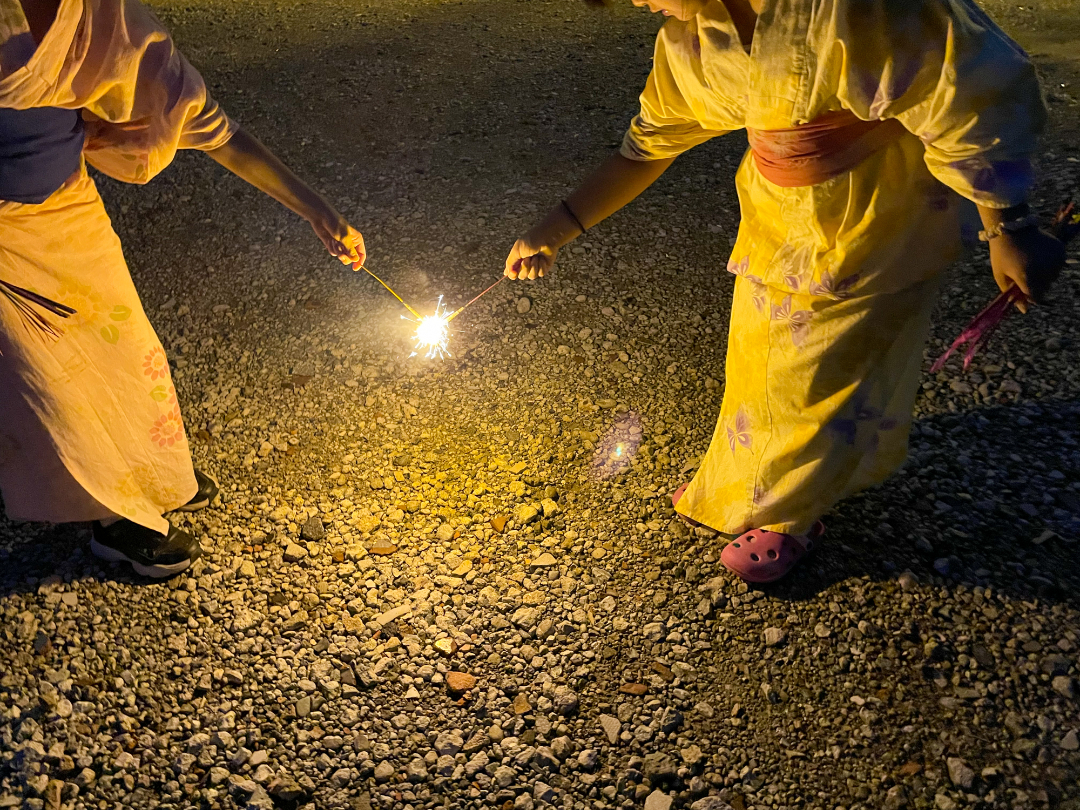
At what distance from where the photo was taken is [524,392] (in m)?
3.13

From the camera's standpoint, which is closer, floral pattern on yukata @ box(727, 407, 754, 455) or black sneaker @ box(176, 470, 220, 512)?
floral pattern on yukata @ box(727, 407, 754, 455)

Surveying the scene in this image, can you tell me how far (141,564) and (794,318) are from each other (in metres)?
2.07

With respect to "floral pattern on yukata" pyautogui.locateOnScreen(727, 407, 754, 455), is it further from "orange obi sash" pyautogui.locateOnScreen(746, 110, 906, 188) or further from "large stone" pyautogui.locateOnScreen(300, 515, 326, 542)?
"large stone" pyautogui.locateOnScreen(300, 515, 326, 542)

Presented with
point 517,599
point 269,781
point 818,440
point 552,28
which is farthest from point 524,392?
point 552,28

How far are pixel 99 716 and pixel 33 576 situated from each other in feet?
2.04

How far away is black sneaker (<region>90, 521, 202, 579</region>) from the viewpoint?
2.48 m

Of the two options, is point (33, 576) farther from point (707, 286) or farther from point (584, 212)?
point (707, 286)

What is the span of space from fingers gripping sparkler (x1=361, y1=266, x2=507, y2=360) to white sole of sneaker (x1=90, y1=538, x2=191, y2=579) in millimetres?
1268

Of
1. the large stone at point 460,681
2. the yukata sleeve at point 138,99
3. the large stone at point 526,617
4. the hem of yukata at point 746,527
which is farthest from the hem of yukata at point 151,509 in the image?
the hem of yukata at point 746,527

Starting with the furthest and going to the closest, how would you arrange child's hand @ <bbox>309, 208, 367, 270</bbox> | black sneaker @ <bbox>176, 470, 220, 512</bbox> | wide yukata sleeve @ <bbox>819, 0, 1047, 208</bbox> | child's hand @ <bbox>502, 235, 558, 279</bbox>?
black sneaker @ <bbox>176, 470, 220, 512</bbox>, child's hand @ <bbox>309, 208, 367, 270</bbox>, child's hand @ <bbox>502, 235, 558, 279</bbox>, wide yukata sleeve @ <bbox>819, 0, 1047, 208</bbox>

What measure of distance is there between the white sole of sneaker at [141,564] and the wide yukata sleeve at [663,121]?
72.8 inches

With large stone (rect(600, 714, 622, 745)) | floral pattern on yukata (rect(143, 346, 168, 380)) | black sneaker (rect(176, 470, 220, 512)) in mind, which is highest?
floral pattern on yukata (rect(143, 346, 168, 380))

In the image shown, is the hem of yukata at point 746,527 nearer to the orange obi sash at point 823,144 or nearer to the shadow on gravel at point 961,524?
the shadow on gravel at point 961,524

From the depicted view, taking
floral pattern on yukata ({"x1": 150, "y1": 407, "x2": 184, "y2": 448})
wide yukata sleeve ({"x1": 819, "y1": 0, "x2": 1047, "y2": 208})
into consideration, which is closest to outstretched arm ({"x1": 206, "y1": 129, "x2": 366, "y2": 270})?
floral pattern on yukata ({"x1": 150, "y1": 407, "x2": 184, "y2": 448})
